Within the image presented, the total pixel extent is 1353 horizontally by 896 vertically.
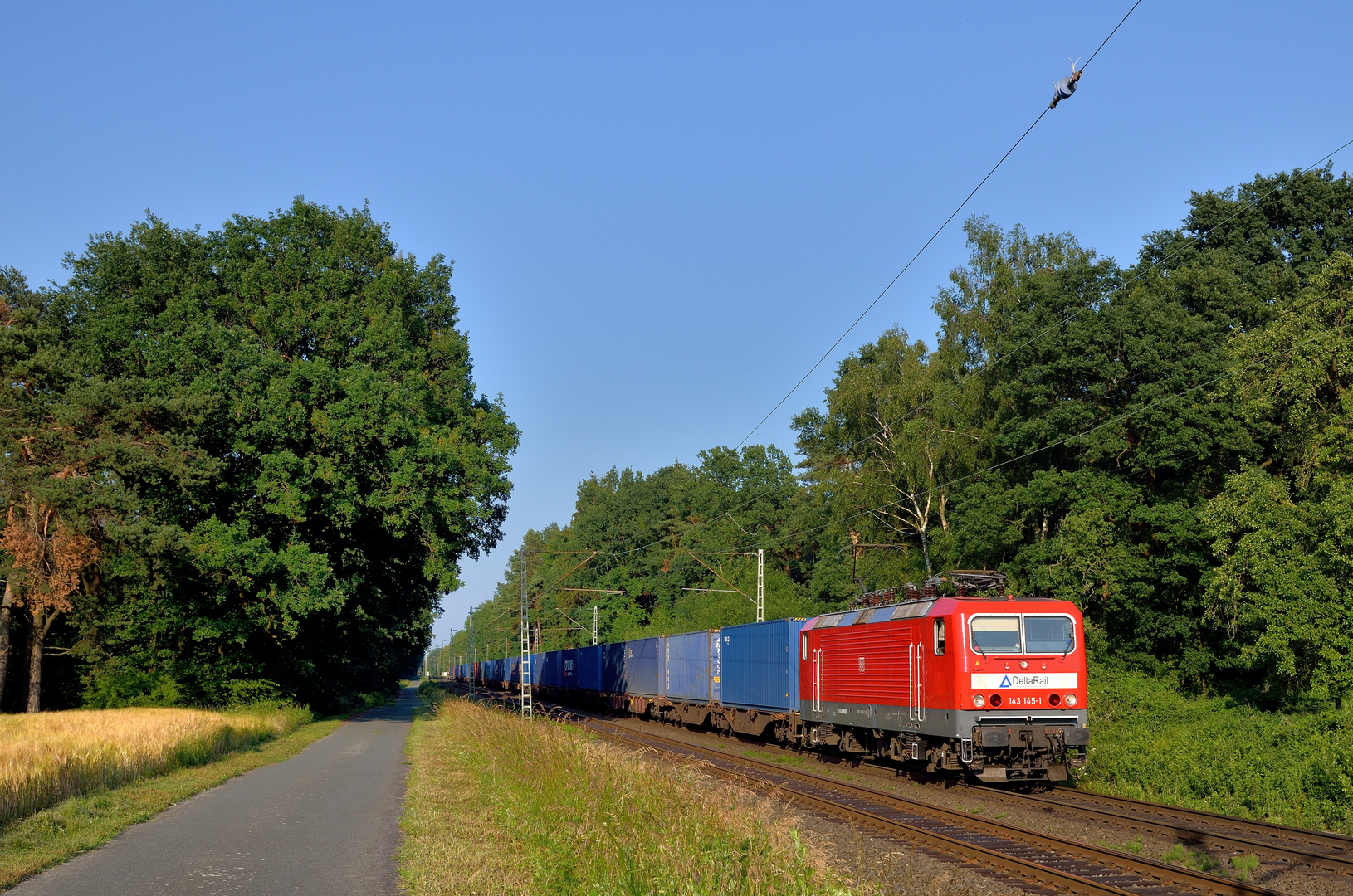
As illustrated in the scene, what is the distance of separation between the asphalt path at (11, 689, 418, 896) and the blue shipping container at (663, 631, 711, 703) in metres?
14.0

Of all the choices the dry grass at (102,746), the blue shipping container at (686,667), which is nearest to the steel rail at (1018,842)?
the dry grass at (102,746)

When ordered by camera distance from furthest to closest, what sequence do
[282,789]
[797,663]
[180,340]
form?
[180,340] < [797,663] < [282,789]

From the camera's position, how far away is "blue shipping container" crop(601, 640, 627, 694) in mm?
41781

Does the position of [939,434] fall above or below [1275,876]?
above

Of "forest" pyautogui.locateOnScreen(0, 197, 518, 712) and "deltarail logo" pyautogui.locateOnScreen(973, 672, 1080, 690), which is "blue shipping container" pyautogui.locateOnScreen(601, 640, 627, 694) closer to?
"forest" pyautogui.locateOnScreen(0, 197, 518, 712)

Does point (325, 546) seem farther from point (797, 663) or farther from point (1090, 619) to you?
point (1090, 619)

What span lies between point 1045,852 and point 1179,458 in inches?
949

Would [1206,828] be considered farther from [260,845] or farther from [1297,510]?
[1297,510]

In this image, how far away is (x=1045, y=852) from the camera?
11305 millimetres

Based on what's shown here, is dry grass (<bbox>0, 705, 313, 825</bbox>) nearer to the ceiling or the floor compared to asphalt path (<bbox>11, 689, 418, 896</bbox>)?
nearer to the ceiling

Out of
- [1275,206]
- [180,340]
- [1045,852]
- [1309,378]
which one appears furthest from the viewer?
[1275,206]

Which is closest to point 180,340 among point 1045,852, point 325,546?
point 325,546

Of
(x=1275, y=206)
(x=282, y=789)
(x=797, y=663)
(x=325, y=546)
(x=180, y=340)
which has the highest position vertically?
(x=1275, y=206)

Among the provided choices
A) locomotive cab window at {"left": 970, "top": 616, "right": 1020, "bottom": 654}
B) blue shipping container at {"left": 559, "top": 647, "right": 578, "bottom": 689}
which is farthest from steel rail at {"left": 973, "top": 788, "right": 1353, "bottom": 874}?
blue shipping container at {"left": 559, "top": 647, "right": 578, "bottom": 689}
